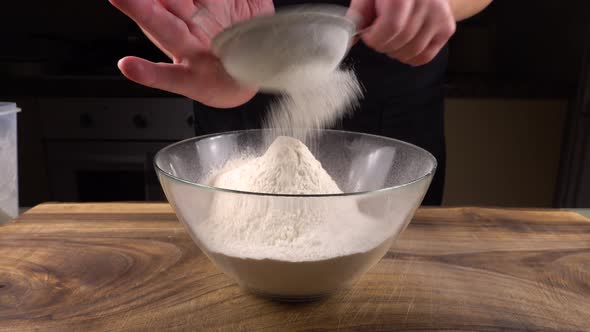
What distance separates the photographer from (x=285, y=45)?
0.57 metres

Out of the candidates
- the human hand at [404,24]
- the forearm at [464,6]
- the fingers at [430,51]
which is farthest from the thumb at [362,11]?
the forearm at [464,6]

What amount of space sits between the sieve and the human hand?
49 millimetres

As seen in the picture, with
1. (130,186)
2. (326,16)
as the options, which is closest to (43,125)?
(130,186)

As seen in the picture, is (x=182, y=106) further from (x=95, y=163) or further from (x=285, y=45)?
(x=285, y=45)

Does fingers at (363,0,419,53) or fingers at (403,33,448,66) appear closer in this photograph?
fingers at (363,0,419,53)

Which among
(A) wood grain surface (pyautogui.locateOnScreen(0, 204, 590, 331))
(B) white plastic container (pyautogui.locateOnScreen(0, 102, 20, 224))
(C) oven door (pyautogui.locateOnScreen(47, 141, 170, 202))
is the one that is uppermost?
(B) white plastic container (pyautogui.locateOnScreen(0, 102, 20, 224))

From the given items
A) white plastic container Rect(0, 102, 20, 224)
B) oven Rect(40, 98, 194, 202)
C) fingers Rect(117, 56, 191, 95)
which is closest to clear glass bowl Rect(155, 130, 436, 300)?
fingers Rect(117, 56, 191, 95)

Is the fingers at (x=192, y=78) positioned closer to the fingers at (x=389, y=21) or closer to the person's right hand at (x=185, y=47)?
the person's right hand at (x=185, y=47)

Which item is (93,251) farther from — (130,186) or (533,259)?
(130,186)

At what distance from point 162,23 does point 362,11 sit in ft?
0.95

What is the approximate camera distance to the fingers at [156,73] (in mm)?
664

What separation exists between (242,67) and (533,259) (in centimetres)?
47

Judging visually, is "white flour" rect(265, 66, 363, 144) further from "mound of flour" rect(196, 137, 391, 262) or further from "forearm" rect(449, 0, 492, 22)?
"forearm" rect(449, 0, 492, 22)

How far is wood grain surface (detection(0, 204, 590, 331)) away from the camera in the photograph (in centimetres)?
52
